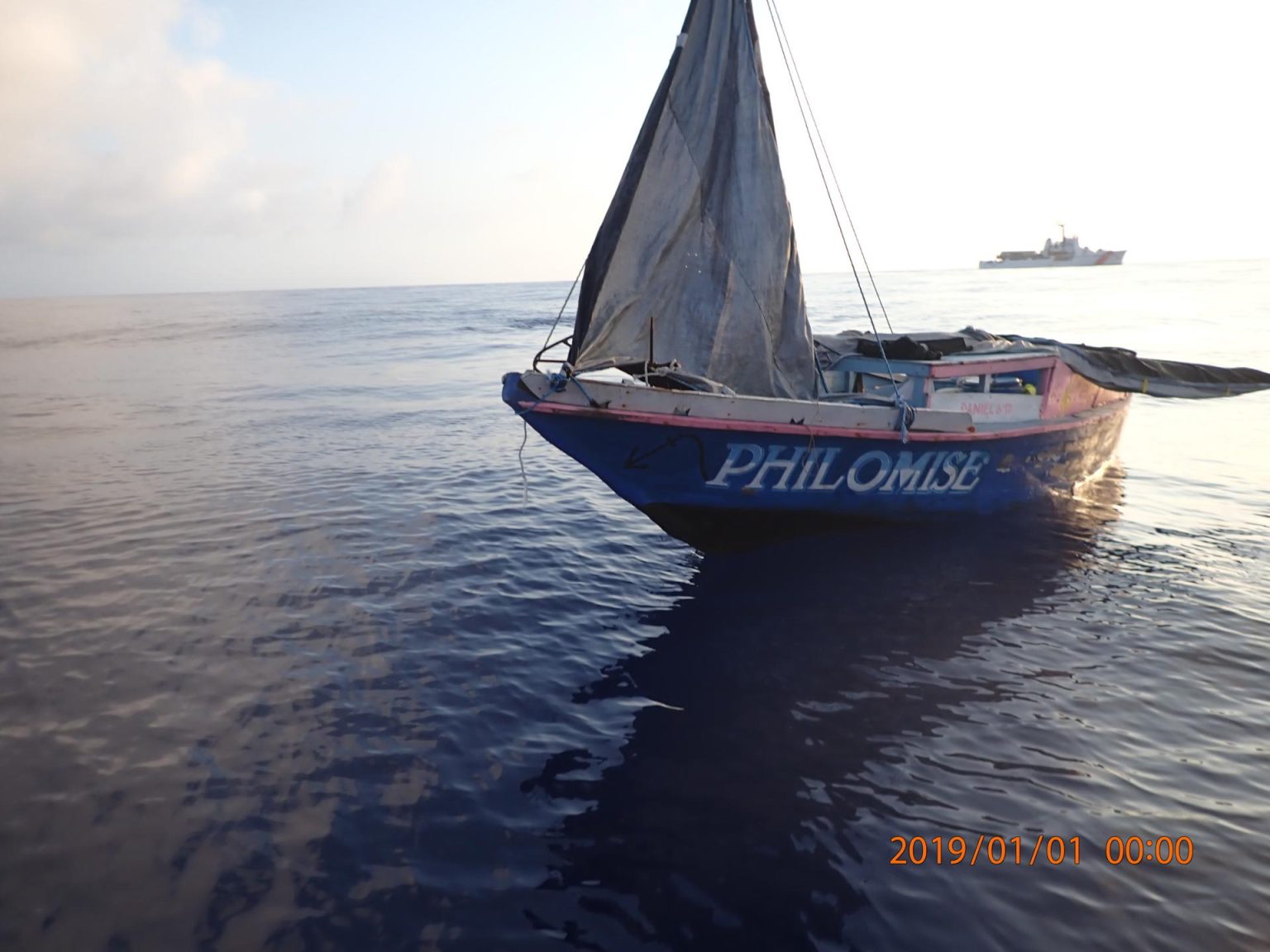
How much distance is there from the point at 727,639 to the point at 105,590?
8.88 m

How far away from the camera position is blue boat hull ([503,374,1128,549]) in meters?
8.71

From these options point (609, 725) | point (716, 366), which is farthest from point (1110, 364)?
point (609, 725)

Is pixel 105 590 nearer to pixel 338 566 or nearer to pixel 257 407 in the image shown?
pixel 338 566

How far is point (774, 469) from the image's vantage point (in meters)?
9.57

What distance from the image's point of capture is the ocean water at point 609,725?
16.3ft

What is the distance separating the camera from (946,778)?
251 inches

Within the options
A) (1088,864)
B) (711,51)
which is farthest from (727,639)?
(711,51)
